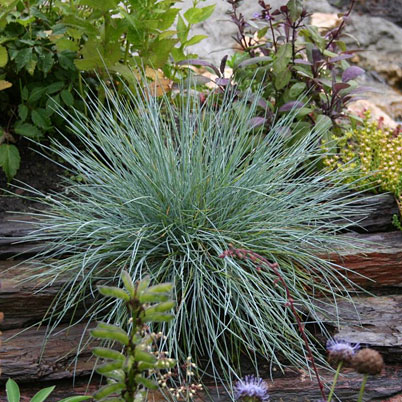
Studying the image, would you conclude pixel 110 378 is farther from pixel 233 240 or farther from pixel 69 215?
pixel 69 215

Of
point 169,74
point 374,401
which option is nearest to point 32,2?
point 169,74

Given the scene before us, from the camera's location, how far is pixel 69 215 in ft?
8.02

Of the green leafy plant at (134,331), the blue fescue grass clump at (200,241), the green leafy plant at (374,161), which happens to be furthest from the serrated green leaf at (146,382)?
the green leafy plant at (374,161)

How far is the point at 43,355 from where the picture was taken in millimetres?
2205

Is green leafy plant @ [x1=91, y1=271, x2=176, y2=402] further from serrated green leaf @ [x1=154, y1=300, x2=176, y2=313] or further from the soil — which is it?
the soil

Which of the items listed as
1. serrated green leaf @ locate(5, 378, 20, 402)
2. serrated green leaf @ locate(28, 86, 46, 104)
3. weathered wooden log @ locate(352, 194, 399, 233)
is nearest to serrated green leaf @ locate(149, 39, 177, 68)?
serrated green leaf @ locate(28, 86, 46, 104)

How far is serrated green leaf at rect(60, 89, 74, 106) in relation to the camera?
2.98 meters

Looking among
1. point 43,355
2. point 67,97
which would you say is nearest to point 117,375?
point 43,355

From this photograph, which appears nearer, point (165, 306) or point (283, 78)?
point (165, 306)

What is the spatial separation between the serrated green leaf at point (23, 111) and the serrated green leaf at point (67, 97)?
7.7 inches

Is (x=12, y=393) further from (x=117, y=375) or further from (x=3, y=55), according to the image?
(x=3, y=55)

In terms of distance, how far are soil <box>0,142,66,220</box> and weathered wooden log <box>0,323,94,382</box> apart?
0.83 m

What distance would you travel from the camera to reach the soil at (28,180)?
301 cm

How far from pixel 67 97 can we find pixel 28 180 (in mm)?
477
